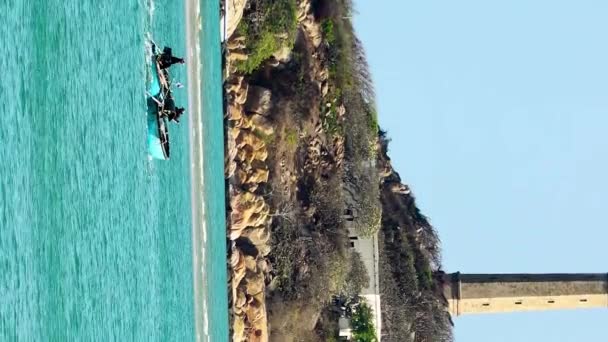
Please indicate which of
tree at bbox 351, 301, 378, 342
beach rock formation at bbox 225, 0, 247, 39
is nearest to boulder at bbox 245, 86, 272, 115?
beach rock formation at bbox 225, 0, 247, 39

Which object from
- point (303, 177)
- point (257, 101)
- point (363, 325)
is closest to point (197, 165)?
point (257, 101)

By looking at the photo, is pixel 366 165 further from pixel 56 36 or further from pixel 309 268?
pixel 56 36

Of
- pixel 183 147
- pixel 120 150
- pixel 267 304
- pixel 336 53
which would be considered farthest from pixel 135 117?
pixel 336 53

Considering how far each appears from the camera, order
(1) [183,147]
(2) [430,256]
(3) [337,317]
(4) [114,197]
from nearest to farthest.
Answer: (4) [114,197] → (1) [183,147] → (3) [337,317] → (2) [430,256]

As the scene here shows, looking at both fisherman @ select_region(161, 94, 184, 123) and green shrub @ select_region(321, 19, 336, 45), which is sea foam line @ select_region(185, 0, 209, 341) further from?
green shrub @ select_region(321, 19, 336, 45)

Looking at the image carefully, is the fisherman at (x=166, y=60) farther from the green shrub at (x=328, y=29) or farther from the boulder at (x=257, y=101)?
the green shrub at (x=328, y=29)

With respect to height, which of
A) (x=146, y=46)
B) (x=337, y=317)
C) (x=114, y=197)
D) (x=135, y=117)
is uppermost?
(x=146, y=46)
